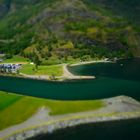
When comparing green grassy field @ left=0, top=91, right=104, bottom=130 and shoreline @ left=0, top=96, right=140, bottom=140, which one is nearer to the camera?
shoreline @ left=0, top=96, right=140, bottom=140

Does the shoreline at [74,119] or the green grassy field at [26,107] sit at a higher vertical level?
the green grassy field at [26,107]

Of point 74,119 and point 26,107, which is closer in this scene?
point 74,119

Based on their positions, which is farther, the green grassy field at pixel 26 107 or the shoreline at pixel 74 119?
the green grassy field at pixel 26 107

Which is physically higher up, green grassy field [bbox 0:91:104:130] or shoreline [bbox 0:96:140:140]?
green grassy field [bbox 0:91:104:130]

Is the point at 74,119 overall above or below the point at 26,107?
below
